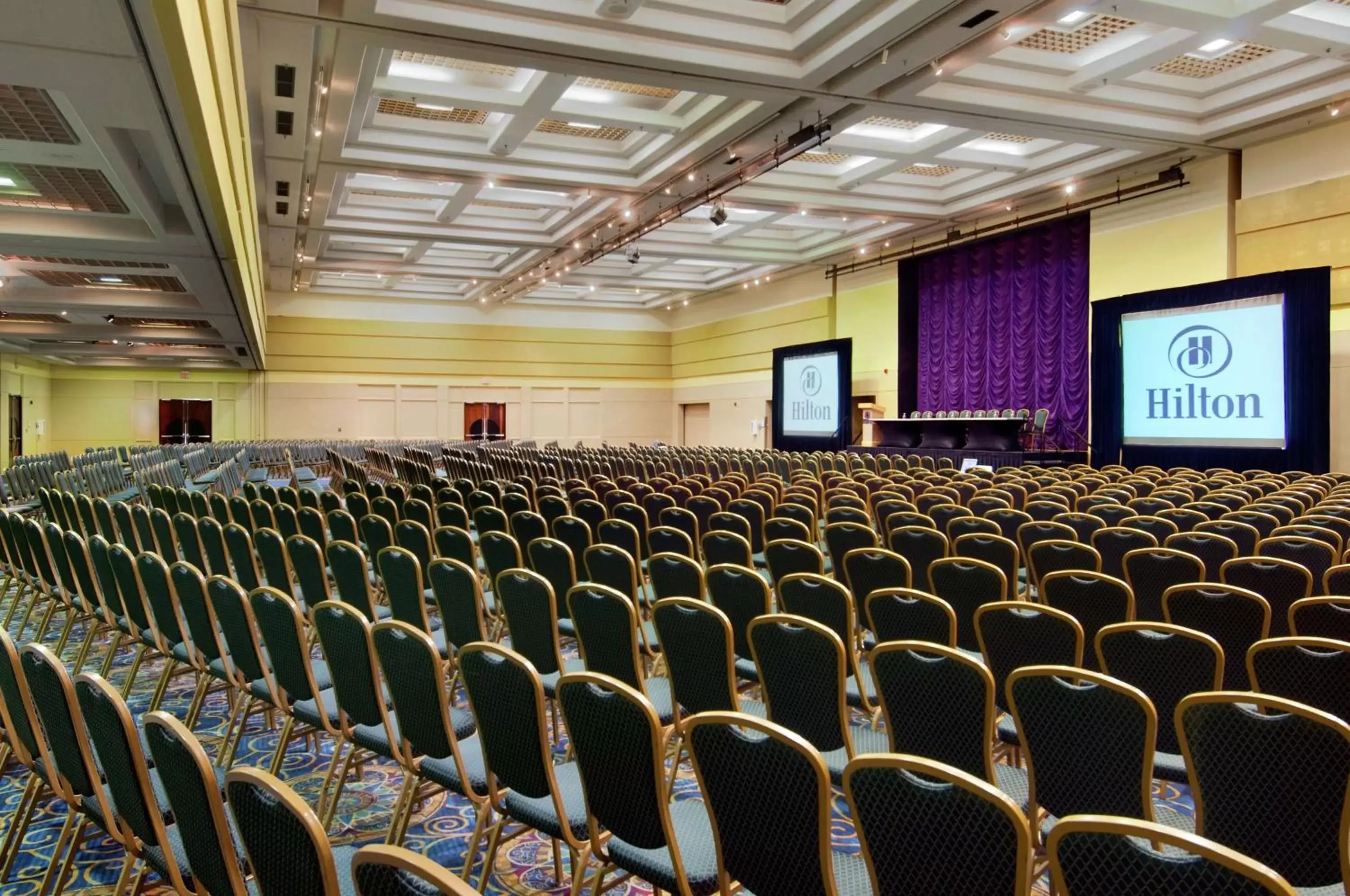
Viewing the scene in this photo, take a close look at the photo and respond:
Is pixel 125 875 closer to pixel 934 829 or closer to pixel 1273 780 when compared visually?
pixel 934 829

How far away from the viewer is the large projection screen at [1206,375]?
39.8 ft

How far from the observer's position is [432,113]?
41.1 feet

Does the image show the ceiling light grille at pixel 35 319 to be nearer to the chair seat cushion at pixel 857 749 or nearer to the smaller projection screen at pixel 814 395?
the smaller projection screen at pixel 814 395

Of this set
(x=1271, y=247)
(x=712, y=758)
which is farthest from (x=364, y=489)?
(x=1271, y=247)

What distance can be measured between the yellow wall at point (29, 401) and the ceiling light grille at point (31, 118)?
19.4 metres

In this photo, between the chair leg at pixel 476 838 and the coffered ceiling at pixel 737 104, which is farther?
the coffered ceiling at pixel 737 104

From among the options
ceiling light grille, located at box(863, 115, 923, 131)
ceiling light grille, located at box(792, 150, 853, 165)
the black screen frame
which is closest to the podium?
the black screen frame

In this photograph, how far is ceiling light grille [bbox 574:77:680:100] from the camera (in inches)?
448

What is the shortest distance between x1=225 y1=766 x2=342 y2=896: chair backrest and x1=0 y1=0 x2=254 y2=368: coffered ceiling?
3.71 m

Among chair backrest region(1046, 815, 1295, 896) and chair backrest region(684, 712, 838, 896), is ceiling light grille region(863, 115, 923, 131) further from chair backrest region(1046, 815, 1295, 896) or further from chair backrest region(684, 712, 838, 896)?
chair backrest region(1046, 815, 1295, 896)

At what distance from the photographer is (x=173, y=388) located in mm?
27594

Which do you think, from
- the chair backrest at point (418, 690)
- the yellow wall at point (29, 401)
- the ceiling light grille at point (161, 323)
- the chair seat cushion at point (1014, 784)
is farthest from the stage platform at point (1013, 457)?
the yellow wall at point (29, 401)

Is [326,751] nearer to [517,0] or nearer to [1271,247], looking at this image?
[517,0]

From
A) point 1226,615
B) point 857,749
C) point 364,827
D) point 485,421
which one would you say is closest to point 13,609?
point 364,827
